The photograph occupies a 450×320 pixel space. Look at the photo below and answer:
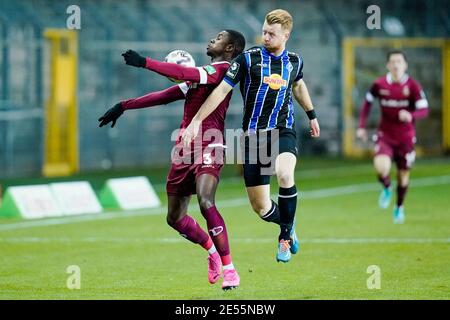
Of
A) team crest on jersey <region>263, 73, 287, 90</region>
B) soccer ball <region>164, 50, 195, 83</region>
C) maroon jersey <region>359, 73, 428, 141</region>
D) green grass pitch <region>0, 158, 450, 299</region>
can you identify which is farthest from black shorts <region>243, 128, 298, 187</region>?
maroon jersey <region>359, 73, 428, 141</region>

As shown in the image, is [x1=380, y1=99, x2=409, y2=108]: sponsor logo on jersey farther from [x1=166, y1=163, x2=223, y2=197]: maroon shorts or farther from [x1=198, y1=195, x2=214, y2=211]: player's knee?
[x1=198, y1=195, x2=214, y2=211]: player's knee

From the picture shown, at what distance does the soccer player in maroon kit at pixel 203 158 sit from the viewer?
10.9 metres

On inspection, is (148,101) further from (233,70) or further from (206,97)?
(233,70)

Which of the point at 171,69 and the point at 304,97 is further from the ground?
the point at 171,69

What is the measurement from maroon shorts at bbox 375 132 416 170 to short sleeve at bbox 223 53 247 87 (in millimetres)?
7185

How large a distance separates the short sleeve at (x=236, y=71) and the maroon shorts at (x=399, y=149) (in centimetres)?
718

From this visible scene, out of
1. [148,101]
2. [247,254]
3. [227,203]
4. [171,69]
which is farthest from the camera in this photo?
[227,203]

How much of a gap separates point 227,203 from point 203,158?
31.2ft

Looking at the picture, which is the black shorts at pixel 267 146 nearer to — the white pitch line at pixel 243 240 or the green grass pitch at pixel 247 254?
the green grass pitch at pixel 247 254

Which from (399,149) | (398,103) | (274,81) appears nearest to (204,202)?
(274,81)

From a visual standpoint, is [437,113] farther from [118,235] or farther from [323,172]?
[118,235]

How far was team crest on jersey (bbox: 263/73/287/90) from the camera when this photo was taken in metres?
11.4

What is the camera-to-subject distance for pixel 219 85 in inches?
434

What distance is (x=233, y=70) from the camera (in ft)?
36.6
